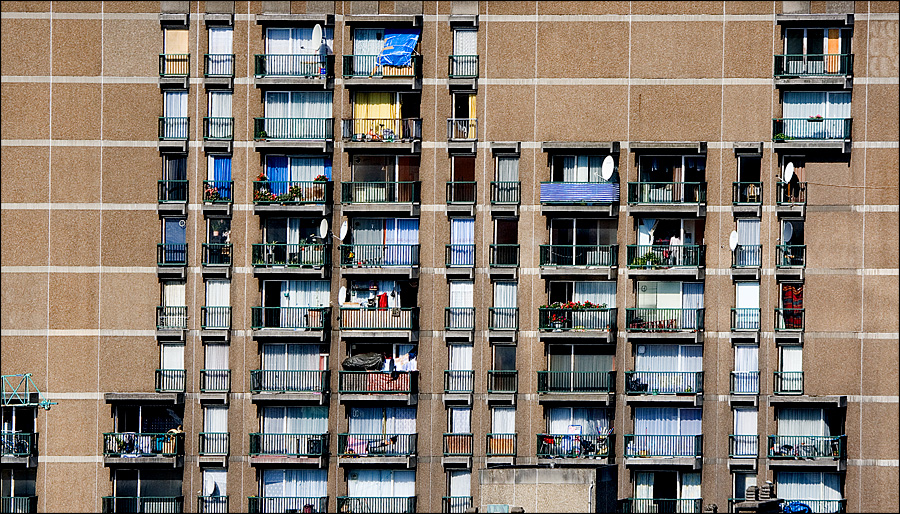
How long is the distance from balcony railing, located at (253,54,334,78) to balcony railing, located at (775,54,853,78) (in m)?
19.4

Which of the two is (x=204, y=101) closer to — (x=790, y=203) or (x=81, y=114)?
(x=81, y=114)

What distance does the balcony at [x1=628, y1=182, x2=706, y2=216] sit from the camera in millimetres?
52781

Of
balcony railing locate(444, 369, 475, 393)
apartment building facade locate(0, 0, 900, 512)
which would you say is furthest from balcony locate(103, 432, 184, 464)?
balcony railing locate(444, 369, 475, 393)

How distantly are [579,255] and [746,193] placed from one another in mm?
7617

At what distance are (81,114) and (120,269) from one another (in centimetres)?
693

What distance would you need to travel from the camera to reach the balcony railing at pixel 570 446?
52719 millimetres

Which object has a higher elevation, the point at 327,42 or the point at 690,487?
the point at 327,42

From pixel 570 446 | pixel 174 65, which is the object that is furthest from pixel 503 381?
pixel 174 65

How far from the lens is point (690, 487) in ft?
174

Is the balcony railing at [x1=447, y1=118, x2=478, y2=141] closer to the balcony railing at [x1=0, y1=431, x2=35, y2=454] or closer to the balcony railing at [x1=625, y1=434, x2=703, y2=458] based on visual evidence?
the balcony railing at [x1=625, y1=434, x2=703, y2=458]

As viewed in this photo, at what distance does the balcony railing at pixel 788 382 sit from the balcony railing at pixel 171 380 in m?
25.6

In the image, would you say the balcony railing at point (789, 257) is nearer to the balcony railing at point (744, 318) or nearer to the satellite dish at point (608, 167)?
the balcony railing at point (744, 318)

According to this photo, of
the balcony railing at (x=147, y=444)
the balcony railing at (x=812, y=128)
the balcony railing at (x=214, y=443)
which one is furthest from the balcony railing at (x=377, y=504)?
the balcony railing at (x=812, y=128)

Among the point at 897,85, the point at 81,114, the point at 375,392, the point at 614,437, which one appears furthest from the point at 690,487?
the point at 81,114
